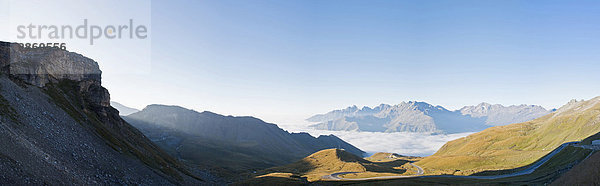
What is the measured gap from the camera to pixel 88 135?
227 ft

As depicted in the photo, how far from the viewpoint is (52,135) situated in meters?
54.3

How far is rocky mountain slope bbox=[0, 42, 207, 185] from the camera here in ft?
127

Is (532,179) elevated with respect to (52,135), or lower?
lower

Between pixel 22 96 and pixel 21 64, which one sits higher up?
pixel 21 64

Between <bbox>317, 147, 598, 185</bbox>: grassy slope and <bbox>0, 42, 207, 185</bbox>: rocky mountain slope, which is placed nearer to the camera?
<bbox>0, 42, 207, 185</bbox>: rocky mountain slope

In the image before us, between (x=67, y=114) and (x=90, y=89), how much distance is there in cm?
5289

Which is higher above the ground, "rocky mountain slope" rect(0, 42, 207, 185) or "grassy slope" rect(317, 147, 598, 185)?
"rocky mountain slope" rect(0, 42, 207, 185)

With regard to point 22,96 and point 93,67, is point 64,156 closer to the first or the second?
point 22,96

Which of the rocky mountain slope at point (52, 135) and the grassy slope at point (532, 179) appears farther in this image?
the grassy slope at point (532, 179)

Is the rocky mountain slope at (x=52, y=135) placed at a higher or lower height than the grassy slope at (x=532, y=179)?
higher

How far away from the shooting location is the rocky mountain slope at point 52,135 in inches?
1526

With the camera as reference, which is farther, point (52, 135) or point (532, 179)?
point (532, 179)

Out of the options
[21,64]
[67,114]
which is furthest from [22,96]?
[21,64]

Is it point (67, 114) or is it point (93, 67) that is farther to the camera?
point (93, 67)
